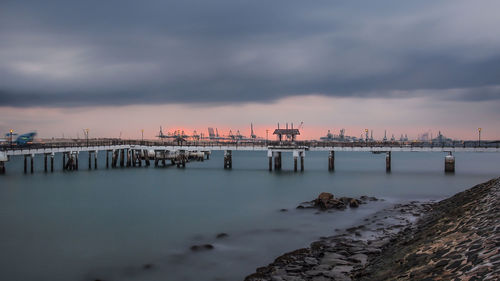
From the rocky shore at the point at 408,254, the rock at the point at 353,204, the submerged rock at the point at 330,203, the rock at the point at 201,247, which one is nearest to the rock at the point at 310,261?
the rocky shore at the point at 408,254

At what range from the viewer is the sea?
57.2 ft

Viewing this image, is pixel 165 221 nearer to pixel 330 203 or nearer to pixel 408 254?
pixel 330 203

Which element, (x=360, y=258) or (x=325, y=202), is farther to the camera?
(x=325, y=202)

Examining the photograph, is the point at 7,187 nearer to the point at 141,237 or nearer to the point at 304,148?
the point at 141,237

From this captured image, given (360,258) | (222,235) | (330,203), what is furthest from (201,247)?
(330,203)

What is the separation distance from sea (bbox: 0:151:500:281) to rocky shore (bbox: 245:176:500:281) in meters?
1.84

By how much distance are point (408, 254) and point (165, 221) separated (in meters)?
18.0

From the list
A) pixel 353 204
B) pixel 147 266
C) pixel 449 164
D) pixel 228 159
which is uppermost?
pixel 228 159

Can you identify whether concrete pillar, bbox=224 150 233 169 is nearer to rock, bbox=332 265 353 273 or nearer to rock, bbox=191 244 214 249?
rock, bbox=191 244 214 249

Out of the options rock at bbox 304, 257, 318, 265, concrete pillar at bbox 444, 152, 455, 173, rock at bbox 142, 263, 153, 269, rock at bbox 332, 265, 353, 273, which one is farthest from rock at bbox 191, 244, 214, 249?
concrete pillar at bbox 444, 152, 455, 173

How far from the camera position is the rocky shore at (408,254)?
10695mm

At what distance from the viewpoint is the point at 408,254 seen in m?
13.9

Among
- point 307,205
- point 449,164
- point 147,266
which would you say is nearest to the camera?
point 147,266

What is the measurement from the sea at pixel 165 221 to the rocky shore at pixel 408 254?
6.03 ft
